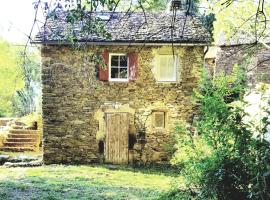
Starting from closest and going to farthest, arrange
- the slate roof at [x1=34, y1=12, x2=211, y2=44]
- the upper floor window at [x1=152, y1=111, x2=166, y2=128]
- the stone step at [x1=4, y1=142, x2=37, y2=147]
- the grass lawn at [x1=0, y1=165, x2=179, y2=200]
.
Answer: the grass lawn at [x1=0, y1=165, x2=179, y2=200]
the slate roof at [x1=34, y1=12, x2=211, y2=44]
the upper floor window at [x1=152, y1=111, x2=166, y2=128]
the stone step at [x1=4, y1=142, x2=37, y2=147]

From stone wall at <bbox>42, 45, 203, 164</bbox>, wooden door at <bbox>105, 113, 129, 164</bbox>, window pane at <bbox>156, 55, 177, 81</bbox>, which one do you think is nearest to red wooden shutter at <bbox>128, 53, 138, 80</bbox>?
stone wall at <bbox>42, 45, 203, 164</bbox>

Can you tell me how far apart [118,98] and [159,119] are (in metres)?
1.70

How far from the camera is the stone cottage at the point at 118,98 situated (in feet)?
44.6

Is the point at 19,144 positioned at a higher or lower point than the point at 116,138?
lower

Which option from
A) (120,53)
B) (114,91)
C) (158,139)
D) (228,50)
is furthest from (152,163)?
(228,50)

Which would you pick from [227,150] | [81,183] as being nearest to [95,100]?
[81,183]

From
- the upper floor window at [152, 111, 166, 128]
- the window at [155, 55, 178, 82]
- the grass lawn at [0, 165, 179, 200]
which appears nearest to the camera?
the grass lawn at [0, 165, 179, 200]

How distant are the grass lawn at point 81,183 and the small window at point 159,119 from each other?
172cm

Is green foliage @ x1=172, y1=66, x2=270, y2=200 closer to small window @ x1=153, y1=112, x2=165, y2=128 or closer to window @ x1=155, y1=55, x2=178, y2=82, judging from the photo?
window @ x1=155, y1=55, x2=178, y2=82

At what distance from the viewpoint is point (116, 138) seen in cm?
1391

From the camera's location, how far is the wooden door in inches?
544

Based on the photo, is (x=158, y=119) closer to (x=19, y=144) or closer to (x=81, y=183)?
(x=81, y=183)

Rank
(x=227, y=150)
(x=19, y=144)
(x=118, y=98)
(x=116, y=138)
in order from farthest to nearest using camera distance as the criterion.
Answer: (x=19, y=144) → (x=116, y=138) → (x=118, y=98) → (x=227, y=150)

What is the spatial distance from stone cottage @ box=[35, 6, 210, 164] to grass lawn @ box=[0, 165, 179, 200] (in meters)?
0.89
